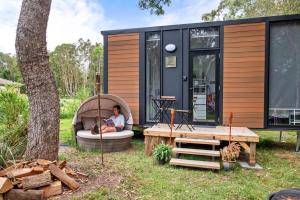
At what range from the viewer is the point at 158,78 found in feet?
22.4

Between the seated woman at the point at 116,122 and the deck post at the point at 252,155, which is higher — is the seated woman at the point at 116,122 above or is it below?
above

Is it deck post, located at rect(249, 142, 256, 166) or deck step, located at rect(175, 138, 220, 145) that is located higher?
deck step, located at rect(175, 138, 220, 145)

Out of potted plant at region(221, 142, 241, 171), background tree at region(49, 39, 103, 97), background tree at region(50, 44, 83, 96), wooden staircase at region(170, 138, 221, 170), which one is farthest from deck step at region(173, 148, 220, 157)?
background tree at region(50, 44, 83, 96)

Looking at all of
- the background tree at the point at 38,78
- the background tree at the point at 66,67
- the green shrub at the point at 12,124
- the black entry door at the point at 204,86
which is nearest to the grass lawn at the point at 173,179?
the background tree at the point at 38,78

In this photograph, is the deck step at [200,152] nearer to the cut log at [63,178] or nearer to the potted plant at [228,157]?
the potted plant at [228,157]

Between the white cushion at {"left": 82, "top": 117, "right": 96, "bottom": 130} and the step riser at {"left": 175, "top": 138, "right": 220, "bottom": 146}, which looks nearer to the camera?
the step riser at {"left": 175, "top": 138, "right": 220, "bottom": 146}

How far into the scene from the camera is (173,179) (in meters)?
3.85

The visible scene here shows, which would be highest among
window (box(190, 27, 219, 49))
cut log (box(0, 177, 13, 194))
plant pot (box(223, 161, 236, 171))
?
window (box(190, 27, 219, 49))

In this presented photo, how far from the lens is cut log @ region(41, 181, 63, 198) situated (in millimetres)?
2953

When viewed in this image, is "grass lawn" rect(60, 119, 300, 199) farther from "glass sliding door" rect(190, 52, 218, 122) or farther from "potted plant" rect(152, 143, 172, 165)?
"glass sliding door" rect(190, 52, 218, 122)

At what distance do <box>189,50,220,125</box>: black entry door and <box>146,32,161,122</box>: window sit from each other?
901mm

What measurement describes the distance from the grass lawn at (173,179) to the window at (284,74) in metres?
1.03

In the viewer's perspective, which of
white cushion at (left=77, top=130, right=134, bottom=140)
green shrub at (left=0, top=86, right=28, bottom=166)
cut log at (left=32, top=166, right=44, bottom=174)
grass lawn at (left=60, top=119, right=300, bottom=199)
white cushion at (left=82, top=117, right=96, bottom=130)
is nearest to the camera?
cut log at (left=32, top=166, right=44, bottom=174)

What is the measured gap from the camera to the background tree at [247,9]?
15180 mm
